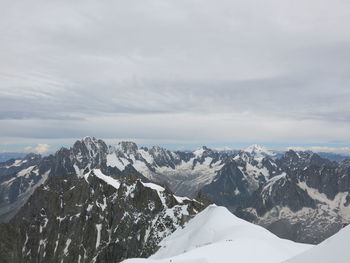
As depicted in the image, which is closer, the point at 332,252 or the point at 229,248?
the point at 332,252

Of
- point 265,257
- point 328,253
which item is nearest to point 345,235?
point 328,253

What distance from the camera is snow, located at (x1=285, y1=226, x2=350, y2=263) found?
110ft

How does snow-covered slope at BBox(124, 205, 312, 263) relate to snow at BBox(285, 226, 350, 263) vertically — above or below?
below

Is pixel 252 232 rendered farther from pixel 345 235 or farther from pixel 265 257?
pixel 345 235

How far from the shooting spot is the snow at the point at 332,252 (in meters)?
33.4

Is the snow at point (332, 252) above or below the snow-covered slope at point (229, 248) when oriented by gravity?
Answer: above

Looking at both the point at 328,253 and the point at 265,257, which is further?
the point at 265,257

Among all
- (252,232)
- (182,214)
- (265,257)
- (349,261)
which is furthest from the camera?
(182,214)

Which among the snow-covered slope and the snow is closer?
the snow

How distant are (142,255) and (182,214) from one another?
33.5 m

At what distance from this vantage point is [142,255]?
196 metres

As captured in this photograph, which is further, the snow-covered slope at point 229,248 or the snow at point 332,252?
the snow-covered slope at point 229,248

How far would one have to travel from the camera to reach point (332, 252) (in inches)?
1373

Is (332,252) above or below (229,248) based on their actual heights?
above
